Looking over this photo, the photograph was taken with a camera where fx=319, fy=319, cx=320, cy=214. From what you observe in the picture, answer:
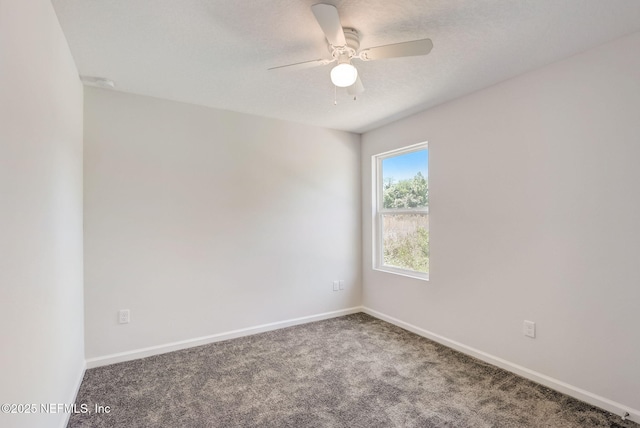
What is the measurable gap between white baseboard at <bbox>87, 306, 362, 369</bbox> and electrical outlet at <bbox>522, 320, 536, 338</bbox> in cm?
207

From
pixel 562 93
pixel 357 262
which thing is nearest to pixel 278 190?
pixel 357 262

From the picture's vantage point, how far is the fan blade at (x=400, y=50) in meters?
1.74

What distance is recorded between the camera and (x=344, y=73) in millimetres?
1790

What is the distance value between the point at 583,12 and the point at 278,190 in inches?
111

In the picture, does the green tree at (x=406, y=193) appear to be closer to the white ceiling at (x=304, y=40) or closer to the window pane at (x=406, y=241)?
the window pane at (x=406, y=241)

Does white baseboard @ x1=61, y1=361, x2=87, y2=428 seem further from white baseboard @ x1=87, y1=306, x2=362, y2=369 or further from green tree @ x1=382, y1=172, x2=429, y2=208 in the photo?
green tree @ x1=382, y1=172, x2=429, y2=208

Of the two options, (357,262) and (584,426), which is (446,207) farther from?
(584,426)

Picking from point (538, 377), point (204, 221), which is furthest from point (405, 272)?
point (204, 221)

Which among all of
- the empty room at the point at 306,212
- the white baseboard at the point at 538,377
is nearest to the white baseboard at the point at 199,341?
the empty room at the point at 306,212

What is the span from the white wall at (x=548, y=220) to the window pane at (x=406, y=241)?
231 mm

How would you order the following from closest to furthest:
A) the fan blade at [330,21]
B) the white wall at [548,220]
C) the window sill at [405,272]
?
the fan blade at [330,21], the white wall at [548,220], the window sill at [405,272]

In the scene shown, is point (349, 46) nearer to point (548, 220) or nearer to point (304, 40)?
point (304, 40)

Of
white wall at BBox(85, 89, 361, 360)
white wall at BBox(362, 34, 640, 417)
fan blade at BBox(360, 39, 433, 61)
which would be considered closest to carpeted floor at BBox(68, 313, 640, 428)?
white wall at BBox(362, 34, 640, 417)

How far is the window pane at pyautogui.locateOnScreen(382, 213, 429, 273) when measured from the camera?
11.4 feet
